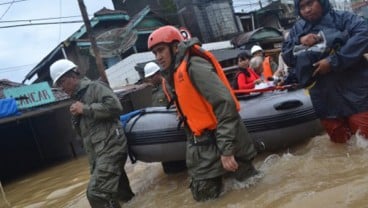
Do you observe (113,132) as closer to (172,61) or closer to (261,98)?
(172,61)

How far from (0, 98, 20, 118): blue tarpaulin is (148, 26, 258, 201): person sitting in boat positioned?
909 cm

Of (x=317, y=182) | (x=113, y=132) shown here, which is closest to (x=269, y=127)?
(x=317, y=182)

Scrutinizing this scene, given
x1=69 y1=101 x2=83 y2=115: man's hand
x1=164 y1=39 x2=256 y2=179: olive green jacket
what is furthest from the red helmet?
x1=69 y1=101 x2=83 y2=115: man's hand

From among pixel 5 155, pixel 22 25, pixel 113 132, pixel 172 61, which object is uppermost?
pixel 22 25

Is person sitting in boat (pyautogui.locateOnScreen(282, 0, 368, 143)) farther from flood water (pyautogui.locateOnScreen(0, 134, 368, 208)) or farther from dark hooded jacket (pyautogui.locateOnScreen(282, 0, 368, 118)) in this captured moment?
flood water (pyautogui.locateOnScreen(0, 134, 368, 208))

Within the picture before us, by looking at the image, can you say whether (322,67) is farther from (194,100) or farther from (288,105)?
(288,105)

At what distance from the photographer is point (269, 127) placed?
4613 millimetres

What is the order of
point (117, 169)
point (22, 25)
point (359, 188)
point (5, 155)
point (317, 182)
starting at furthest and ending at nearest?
point (5, 155), point (22, 25), point (117, 169), point (317, 182), point (359, 188)

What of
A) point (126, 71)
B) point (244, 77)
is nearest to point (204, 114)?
point (244, 77)

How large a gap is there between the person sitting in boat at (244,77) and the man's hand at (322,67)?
8.13 ft

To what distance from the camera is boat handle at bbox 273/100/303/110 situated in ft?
15.3

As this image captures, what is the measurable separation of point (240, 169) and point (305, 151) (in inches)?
41.9

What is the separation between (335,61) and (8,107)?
10178 millimetres

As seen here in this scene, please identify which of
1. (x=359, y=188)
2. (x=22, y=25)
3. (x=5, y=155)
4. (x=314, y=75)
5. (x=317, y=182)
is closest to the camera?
(x=359, y=188)
